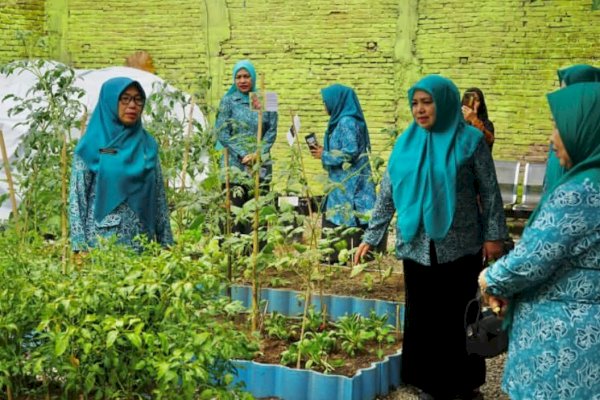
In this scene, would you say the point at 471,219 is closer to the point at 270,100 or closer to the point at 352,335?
the point at 352,335

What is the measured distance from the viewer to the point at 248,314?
5.39m

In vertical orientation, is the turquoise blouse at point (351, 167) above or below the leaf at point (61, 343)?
above

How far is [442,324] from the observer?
14.8 feet

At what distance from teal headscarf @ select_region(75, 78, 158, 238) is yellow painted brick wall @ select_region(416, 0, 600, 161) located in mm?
5868

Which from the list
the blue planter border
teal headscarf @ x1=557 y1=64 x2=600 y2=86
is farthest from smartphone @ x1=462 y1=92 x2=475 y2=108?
the blue planter border

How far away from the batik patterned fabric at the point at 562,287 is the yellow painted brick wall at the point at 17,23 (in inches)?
378

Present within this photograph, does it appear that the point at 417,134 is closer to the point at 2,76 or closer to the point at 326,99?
the point at 326,99

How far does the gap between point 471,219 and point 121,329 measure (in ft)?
6.61

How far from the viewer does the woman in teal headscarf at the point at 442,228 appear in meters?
4.43

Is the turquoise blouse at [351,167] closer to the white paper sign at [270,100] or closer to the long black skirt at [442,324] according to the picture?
the white paper sign at [270,100]

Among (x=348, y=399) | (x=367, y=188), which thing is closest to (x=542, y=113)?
(x=367, y=188)

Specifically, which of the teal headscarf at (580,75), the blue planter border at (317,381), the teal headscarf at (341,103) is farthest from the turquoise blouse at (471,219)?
the teal headscarf at (341,103)

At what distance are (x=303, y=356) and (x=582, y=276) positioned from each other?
1.98 meters

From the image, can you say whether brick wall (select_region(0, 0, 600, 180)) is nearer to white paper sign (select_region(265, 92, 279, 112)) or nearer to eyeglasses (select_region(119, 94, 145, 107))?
white paper sign (select_region(265, 92, 279, 112))
